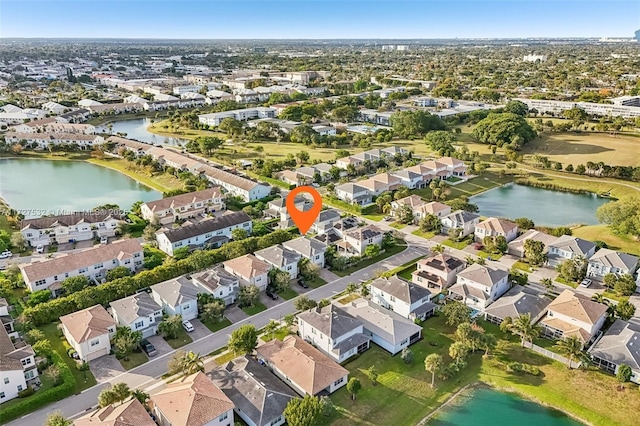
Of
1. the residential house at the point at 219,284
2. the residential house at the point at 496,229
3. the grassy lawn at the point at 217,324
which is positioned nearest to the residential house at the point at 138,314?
the grassy lawn at the point at 217,324

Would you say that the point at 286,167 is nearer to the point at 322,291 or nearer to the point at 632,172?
the point at 322,291

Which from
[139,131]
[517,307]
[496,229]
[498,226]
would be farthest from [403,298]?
[139,131]

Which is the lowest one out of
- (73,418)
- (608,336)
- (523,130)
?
(73,418)

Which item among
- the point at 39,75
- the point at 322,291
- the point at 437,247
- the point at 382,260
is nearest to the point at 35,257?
the point at 322,291

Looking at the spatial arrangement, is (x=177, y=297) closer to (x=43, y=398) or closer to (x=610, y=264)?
(x=43, y=398)

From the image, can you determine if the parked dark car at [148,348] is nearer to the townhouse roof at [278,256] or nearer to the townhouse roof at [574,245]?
the townhouse roof at [278,256]
